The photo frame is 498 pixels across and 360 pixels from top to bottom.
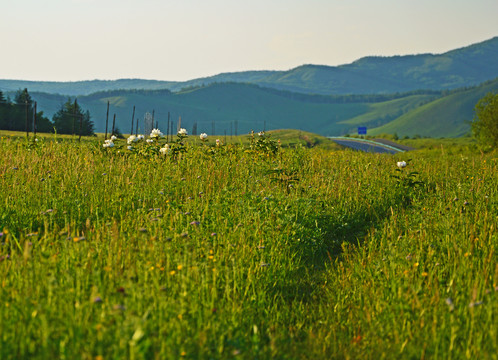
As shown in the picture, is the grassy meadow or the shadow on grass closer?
the grassy meadow

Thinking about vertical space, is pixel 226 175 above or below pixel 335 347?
above

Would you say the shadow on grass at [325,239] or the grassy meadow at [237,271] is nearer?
the grassy meadow at [237,271]

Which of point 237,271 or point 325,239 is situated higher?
point 237,271

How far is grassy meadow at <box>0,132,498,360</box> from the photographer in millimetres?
3174

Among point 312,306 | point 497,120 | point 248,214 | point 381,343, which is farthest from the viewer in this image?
point 497,120

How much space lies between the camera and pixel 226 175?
29.5 ft

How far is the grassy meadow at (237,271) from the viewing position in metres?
3.17

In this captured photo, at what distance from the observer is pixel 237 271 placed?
4.33 meters

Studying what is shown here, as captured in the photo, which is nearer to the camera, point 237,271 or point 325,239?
point 237,271

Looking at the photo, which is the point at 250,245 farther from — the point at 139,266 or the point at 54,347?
the point at 54,347

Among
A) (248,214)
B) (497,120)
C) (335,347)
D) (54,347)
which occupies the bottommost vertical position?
(335,347)

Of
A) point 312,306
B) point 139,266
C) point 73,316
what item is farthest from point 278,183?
point 73,316

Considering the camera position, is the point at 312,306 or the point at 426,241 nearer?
the point at 312,306

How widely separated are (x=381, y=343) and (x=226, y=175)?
557cm
